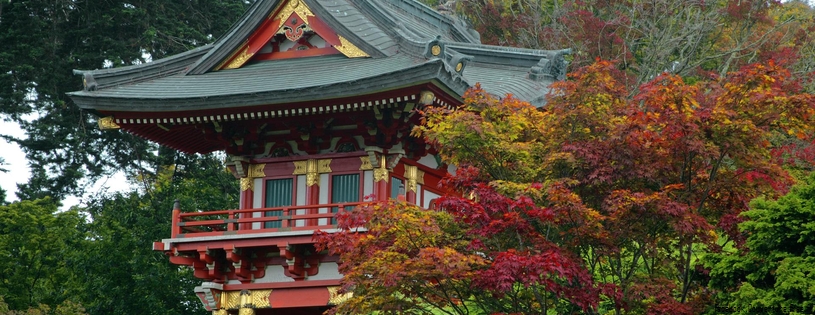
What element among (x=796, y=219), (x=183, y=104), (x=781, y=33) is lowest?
(x=796, y=219)

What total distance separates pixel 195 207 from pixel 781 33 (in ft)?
59.3

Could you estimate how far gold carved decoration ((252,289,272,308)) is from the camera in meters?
21.7

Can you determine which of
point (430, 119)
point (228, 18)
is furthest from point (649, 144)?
point (228, 18)

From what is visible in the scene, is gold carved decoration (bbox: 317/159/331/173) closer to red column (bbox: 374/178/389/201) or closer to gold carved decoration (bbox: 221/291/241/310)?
red column (bbox: 374/178/389/201)

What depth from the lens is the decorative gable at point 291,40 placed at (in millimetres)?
22609

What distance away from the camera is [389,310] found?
1497 centimetres

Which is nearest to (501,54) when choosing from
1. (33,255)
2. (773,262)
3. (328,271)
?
(328,271)

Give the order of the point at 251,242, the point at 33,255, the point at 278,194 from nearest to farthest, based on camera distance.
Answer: the point at 251,242 < the point at 278,194 < the point at 33,255

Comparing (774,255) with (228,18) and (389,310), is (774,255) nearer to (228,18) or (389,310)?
(389,310)

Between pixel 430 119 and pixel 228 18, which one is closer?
pixel 430 119

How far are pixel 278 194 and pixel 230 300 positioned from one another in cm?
222

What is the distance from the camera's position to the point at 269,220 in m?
21.0

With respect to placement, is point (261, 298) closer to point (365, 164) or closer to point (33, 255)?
point (365, 164)

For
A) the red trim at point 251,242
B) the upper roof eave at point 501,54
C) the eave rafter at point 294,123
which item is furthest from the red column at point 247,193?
the upper roof eave at point 501,54
